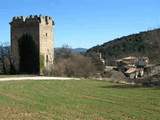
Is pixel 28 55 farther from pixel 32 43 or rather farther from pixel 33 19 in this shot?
pixel 33 19

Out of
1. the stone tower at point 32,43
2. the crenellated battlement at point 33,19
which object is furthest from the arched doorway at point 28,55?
the crenellated battlement at point 33,19

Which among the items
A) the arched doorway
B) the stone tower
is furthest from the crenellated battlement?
the arched doorway

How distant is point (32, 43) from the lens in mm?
61062

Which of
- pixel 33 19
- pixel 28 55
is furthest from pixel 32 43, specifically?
pixel 33 19

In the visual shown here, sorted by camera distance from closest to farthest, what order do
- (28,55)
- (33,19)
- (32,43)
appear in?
(32,43) → (33,19) → (28,55)

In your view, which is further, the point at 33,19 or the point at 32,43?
the point at 33,19

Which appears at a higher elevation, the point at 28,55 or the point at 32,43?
the point at 32,43

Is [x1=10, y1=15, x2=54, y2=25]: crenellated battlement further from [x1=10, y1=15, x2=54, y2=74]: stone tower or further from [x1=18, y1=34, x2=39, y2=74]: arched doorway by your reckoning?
[x1=18, y1=34, x2=39, y2=74]: arched doorway

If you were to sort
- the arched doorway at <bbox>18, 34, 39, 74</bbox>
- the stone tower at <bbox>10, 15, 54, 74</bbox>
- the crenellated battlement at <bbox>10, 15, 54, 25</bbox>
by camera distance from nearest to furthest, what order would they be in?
the stone tower at <bbox>10, 15, 54, 74</bbox> < the crenellated battlement at <bbox>10, 15, 54, 25</bbox> < the arched doorway at <bbox>18, 34, 39, 74</bbox>

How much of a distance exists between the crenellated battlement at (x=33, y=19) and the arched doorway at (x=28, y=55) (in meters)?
2.15

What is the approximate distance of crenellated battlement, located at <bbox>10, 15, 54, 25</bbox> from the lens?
60706mm

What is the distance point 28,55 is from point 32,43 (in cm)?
187

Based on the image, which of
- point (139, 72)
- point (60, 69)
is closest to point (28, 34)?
point (60, 69)

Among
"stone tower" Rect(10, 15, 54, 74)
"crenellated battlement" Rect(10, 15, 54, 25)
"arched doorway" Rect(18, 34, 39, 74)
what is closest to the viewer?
"stone tower" Rect(10, 15, 54, 74)
